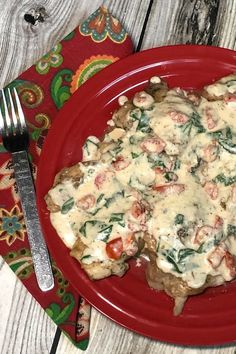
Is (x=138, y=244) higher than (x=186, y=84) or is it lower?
lower

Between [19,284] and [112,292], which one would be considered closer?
[112,292]

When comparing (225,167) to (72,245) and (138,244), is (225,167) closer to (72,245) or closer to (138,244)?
(138,244)

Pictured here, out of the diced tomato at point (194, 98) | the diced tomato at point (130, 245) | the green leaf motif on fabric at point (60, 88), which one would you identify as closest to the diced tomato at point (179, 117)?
the diced tomato at point (194, 98)

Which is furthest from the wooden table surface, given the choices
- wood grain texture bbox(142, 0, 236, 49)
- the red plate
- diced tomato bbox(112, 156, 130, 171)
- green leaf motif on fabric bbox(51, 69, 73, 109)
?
diced tomato bbox(112, 156, 130, 171)

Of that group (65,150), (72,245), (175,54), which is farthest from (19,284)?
(175,54)

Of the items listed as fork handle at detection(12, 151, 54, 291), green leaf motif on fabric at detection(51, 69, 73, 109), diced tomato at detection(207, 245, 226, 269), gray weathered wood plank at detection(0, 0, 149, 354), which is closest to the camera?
diced tomato at detection(207, 245, 226, 269)

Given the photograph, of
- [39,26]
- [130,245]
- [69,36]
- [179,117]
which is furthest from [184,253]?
[39,26]

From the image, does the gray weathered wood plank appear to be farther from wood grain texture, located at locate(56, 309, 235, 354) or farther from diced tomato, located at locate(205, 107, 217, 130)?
wood grain texture, located at locate(56, 309, 235, 354)
